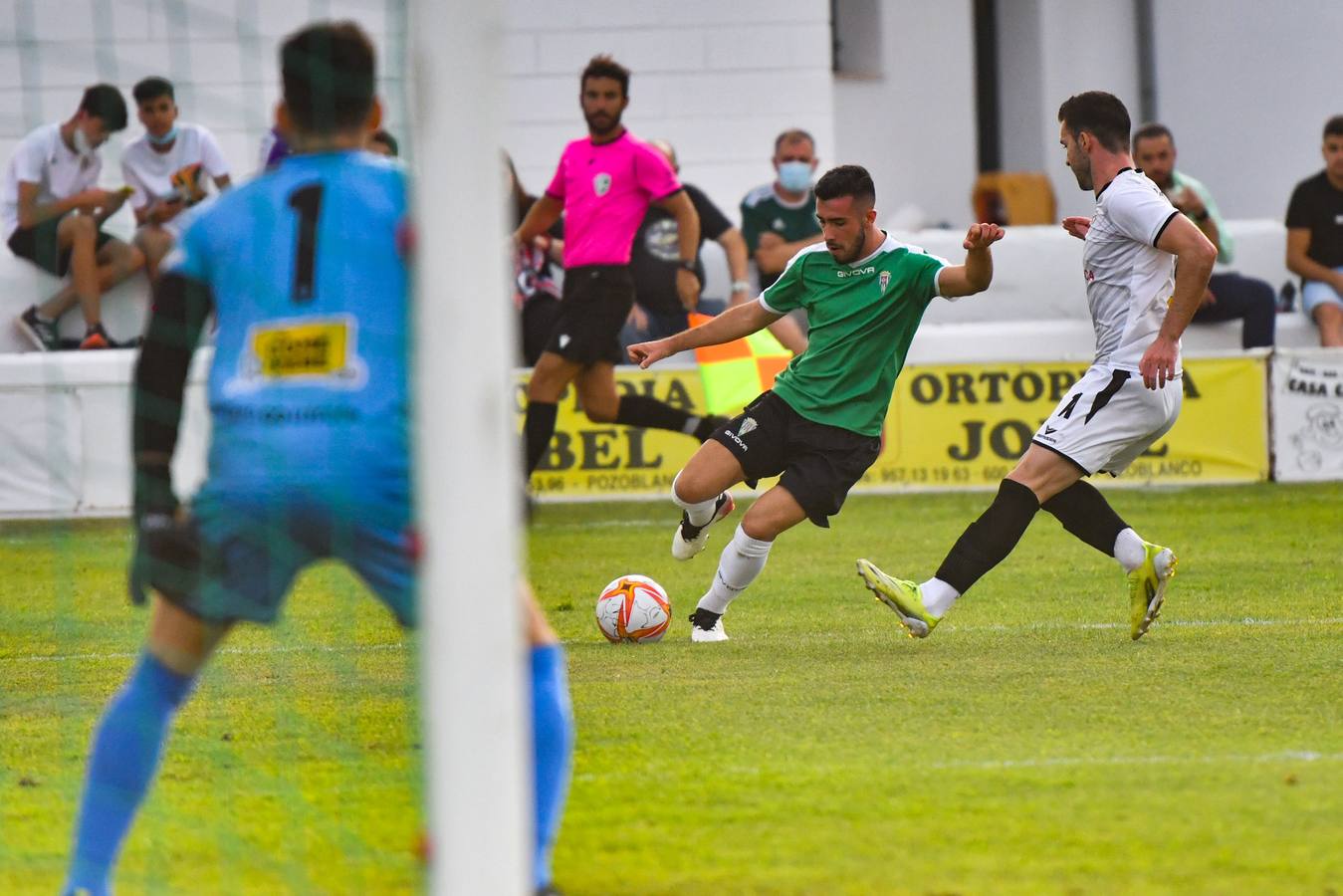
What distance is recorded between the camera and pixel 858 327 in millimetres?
7023

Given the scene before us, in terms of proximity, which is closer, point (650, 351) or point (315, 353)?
point (315, 353)

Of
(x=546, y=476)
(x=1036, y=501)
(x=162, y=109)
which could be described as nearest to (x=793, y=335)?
(x=546, y=476)

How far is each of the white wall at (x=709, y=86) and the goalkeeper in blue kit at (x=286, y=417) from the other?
39.5 feet

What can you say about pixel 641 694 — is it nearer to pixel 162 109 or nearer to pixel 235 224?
pixel 235 224

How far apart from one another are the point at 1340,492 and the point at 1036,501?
5417 millimetres

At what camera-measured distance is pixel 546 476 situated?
12.3 m

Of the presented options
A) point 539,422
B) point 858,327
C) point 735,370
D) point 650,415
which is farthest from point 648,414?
point 858,327

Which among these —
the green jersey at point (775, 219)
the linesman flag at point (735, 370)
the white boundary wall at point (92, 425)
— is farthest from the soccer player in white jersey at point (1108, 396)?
the green jersey at point (775, 219)

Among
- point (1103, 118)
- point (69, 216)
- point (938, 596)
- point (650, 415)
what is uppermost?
point (69, 216)

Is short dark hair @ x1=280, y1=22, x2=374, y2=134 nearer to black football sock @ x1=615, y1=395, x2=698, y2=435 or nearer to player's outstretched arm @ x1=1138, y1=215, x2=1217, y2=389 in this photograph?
player's outstretched arm @ x1=1138, y1=215, x2=1217, y2=389

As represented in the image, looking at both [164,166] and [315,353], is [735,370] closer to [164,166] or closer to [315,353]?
[164,166]

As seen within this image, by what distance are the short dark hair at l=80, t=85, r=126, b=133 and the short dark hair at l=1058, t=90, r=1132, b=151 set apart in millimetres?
6979

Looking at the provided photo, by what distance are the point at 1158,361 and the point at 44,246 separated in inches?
348

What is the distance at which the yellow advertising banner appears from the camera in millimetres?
12141
